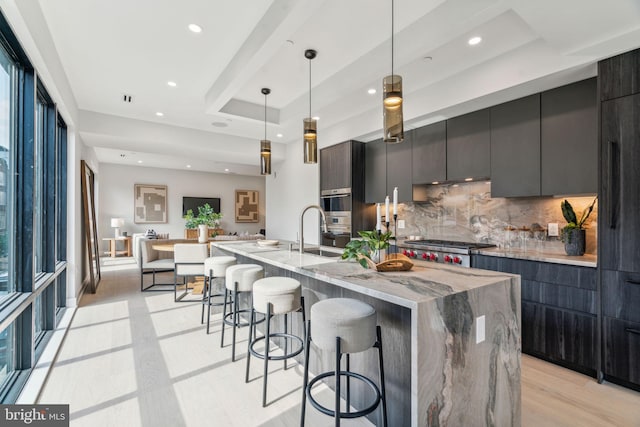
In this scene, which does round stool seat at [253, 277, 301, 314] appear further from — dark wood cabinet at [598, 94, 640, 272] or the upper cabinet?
the upper cabinet

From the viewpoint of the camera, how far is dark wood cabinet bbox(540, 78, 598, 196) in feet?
8.27

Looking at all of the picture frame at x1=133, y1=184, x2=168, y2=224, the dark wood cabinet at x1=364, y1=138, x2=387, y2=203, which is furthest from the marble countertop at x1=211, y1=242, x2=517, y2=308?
the picture frame at x1=133, y1=184, x2=168, y2=224

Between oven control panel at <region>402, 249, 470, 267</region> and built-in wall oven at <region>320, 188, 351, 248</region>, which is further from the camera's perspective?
built-in wall oven at <region>320, 188, 351, 248</region>

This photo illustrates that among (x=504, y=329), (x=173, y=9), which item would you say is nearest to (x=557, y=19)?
(x=504, y=329)

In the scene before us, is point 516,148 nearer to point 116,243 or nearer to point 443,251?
point 443,251

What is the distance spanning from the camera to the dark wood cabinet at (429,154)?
3688 millimetres

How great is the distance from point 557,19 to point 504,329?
1972mm

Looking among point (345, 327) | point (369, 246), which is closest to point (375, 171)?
point (369, 246)

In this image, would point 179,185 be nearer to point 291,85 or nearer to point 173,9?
point 291,85

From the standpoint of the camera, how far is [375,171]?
4.66 m

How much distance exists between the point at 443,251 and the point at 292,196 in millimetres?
3598

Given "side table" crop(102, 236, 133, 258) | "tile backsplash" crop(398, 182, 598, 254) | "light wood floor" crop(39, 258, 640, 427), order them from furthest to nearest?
"side table" crop(102, 236, 133, 258)
"tile backsplash" crop(398, 182, 598, 254)
"light wood floor" crop(39, 258, 640, 427)

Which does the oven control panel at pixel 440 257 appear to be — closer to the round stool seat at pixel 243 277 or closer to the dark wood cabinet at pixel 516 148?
the dark wood cabinet at pixel 516 148

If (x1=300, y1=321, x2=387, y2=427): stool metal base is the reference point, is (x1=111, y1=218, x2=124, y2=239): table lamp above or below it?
above
